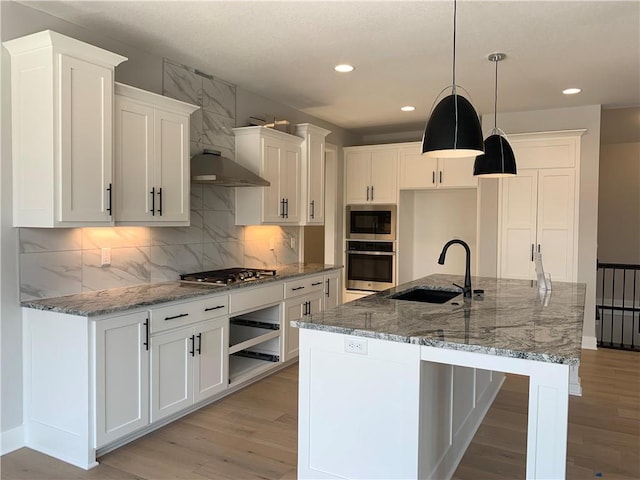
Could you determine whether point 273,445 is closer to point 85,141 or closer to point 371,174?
point 85,141

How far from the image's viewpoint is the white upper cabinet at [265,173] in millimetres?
4332

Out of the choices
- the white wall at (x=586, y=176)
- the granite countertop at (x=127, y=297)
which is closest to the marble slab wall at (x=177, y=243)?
the granite countertop at (x=127, y=297)

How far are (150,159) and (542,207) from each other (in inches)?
164

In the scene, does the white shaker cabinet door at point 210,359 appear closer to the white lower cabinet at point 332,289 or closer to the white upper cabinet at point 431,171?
the white lower cabinet at point 332,289

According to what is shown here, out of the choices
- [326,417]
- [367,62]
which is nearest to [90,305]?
[326,417]

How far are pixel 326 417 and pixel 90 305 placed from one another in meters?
1.48

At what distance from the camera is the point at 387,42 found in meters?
3.30

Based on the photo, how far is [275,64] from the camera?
3.82 m

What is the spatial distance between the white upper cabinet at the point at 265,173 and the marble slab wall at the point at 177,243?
4.4 inches

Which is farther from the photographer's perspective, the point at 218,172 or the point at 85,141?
the point at 218,172

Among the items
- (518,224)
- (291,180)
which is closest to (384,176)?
(518,224)

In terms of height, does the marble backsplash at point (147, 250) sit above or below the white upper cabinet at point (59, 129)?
below

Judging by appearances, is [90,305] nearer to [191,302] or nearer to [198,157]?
[191,302]

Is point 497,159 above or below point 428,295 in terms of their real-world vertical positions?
above
